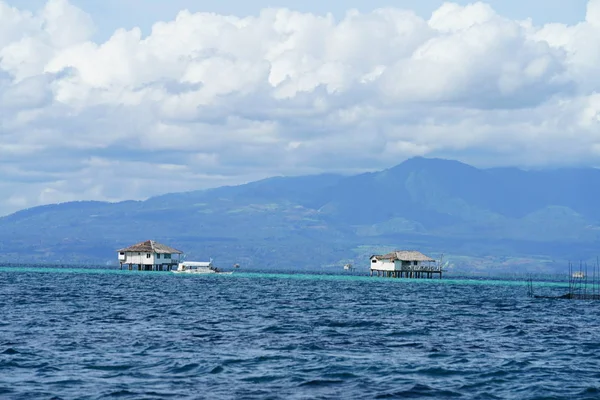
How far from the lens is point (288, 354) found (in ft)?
134

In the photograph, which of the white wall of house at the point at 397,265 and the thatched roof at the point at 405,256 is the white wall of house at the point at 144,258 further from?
the thatched roof at the point at 405,256

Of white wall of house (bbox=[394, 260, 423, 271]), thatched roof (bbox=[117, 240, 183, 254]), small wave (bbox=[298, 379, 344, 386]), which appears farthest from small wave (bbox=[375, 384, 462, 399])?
thatched roof (bbox=[117, 240, 183, 254])

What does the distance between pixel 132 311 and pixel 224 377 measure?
30.9m

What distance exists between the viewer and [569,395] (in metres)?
33.2

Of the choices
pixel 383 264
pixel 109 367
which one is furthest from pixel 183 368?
pixel 383 264

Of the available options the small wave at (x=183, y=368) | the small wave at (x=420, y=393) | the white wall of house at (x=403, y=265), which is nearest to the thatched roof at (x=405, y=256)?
the white wall of house at (x=403, y=265)

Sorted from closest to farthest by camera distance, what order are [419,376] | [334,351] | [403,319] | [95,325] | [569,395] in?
1. [569,395]
2. [419,376]
3. [334,351]
4. [95,325]
5. [403,319]

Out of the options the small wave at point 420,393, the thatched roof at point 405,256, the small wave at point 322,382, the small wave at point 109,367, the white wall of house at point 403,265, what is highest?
the thatched roof at point 405,256

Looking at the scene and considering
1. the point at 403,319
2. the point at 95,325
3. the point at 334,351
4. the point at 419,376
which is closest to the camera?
the point at 419,376

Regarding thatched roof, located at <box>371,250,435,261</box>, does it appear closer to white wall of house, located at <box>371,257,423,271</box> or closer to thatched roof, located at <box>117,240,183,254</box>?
white wall of house, located at <box>371,257,423,271</box>

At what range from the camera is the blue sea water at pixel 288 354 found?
3297cm

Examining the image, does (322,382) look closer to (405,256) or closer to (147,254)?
(405,256)

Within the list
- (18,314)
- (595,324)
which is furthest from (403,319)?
(18,314)

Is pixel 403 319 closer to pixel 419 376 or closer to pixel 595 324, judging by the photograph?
pixel 595 324
